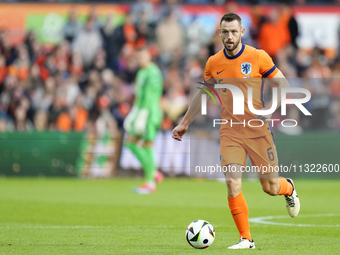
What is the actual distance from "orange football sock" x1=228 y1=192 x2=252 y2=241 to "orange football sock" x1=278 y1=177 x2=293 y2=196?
2.14ft

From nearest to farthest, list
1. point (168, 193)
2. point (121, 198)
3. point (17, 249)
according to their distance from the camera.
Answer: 1. point (17, 249)
2. point (121, 198)
3. point (168, 193)

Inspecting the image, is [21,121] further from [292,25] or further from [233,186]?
[233,186]

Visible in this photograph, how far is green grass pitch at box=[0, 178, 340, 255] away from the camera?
21.3 ft

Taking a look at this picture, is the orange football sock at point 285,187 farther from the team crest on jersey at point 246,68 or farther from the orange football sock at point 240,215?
the team crest on jersey at point 246,68

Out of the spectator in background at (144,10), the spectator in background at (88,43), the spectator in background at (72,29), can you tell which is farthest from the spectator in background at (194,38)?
the spectator in background at (72,29)

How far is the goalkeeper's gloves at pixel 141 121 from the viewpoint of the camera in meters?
13.1

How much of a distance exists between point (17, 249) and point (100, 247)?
831mm

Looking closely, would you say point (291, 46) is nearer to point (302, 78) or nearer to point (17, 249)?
point (302, 78)

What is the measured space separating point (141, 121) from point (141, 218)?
423cm

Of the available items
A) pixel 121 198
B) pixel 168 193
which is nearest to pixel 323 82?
pixel 168 193

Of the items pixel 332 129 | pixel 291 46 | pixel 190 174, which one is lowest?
pixel 190 174

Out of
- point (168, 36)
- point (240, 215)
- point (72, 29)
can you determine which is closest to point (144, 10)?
point (168, 36)

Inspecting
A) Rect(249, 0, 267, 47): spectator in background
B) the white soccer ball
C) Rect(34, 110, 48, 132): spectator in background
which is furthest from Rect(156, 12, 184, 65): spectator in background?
the white soccer ball

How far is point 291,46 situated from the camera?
1844 cm
